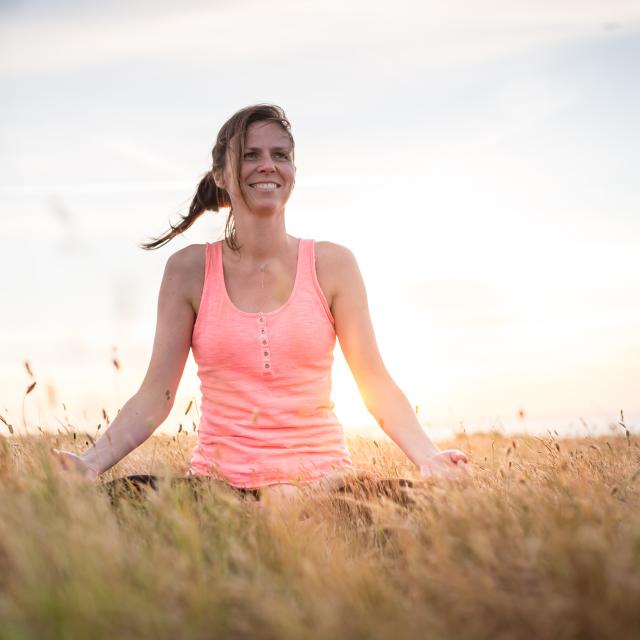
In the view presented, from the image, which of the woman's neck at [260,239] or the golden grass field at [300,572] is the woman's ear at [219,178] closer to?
the woman's neck at [260,239]

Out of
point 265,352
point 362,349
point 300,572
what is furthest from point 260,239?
point 300,572

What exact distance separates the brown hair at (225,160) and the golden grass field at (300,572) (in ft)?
5.68

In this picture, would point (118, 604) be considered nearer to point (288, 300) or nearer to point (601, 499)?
point (601, 499)

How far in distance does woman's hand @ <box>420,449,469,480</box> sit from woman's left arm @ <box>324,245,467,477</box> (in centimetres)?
31

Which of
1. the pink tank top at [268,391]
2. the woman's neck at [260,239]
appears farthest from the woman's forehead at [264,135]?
the pink tank top at [268,391]

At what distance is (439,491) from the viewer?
8.68 feet

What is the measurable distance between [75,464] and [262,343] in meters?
0.99

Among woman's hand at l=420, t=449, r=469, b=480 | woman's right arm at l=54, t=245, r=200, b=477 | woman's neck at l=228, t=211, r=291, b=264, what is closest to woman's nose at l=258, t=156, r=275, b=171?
woman's neck at l=228, t=211, r=291, b=264

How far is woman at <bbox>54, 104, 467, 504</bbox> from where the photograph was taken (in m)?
3.55

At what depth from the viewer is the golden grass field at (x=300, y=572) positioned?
1802 mm

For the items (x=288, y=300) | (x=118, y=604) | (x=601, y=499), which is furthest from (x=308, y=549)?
(x=288, y=300)

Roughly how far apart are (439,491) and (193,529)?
0.91m

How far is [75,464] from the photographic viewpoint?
128 inches

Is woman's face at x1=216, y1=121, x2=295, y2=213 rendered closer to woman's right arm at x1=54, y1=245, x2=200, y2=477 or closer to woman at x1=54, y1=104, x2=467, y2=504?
woman at x1=54, y1=104, x2=467, y2=504
